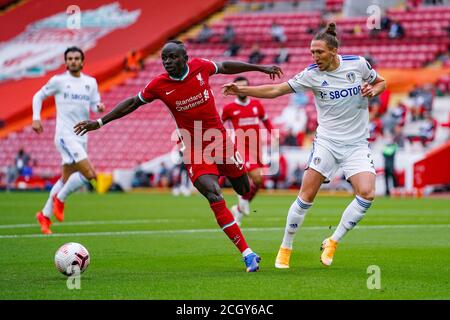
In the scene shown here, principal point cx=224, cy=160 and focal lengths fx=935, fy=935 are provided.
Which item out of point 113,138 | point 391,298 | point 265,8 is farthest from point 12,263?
point 265,8

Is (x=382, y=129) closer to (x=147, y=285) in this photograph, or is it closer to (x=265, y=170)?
(x=265, y=170)

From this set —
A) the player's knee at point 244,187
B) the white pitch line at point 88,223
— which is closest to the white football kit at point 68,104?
the white pitch line at point 88,223

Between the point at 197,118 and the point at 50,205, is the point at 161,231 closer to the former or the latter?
the point at 50,205

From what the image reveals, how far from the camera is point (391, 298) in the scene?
8.08 metres

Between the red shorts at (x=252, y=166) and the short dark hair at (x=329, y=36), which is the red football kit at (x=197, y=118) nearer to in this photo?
the short dark hair at (x=329, y=36)

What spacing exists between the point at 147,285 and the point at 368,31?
35832 millimetres

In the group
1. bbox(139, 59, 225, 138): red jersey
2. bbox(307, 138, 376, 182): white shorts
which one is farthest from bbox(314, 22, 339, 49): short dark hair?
bbox(139, 59, 225, 138): red jersey

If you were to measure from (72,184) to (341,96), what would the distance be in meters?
6.83

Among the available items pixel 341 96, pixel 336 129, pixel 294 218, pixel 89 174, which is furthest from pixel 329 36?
pixel 89 174

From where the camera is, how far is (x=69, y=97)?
1631 centimetres

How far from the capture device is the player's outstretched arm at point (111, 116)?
10.6 m

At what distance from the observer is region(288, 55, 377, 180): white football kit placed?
10766 millimetres

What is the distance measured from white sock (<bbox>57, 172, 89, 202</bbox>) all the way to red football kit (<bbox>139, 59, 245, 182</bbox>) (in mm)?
5424

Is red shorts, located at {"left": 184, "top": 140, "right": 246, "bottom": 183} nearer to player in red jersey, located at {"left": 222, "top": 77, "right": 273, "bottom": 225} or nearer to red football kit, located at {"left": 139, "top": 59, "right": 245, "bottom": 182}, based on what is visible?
red football kit, located at {"left": 139, "top": 59, "right": 245, "bottom": 182}
